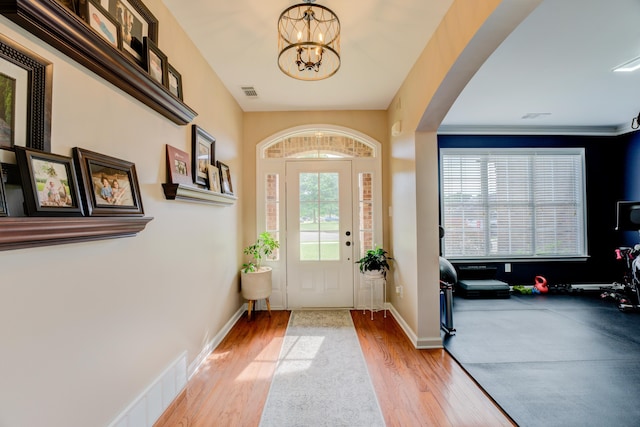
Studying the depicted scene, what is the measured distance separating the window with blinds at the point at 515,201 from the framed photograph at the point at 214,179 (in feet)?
12.6

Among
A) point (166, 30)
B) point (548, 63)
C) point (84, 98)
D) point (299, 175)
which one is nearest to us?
point (84, 98)

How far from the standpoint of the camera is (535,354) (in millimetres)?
2717

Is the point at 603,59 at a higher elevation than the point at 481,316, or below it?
higher

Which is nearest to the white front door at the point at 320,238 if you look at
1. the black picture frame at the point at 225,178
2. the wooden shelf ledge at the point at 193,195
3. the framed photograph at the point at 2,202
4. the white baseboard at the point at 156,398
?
the black picture frame at the point at 225,178

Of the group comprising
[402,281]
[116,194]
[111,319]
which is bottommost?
[402,281]

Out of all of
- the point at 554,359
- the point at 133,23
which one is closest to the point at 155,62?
the point at 133,23

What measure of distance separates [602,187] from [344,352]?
219 inches

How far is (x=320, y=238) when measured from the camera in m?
4.10

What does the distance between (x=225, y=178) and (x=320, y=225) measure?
4.85ft

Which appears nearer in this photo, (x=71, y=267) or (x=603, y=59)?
(x=71, y=267)

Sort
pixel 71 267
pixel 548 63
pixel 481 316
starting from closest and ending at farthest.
→ 1. pixel 71 267
2. pixel 548 63
3. pixel 481 316

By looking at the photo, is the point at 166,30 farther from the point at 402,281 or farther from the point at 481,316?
the point at 481,316

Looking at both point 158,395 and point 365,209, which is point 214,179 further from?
point 365,209

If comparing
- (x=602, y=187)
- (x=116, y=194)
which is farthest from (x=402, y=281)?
(x=602, y=187)
